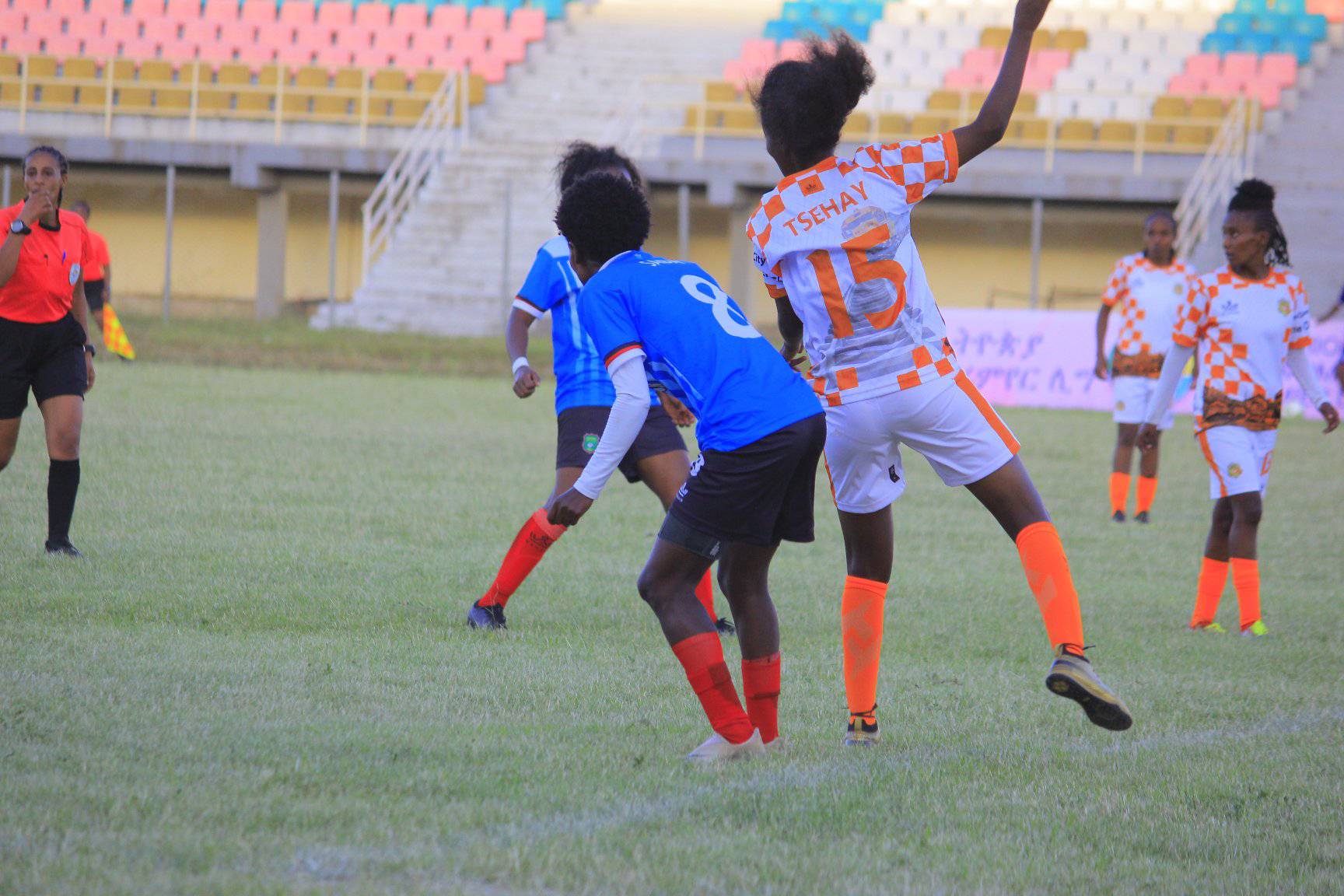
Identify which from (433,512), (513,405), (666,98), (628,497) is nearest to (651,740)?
(433,512)

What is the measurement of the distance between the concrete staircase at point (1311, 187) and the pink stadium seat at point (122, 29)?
22.1 m

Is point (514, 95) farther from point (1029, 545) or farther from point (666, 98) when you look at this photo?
point (1029, 545)

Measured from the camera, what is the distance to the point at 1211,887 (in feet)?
10.9

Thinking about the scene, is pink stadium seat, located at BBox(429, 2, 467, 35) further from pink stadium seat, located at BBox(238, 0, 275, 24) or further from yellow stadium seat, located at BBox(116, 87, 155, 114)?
yellow stadium seat, located at BBox(116, 87, 155, 114)

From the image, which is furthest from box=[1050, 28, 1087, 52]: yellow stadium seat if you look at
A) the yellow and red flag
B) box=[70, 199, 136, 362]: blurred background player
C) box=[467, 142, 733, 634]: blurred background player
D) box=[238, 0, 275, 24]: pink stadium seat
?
box=[467, 142, 733, 634]: blurred background player

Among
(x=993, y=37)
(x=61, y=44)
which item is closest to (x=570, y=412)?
(x=993, y=37)

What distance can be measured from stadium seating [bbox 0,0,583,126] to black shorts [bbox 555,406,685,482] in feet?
75.5

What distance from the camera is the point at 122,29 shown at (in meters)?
31.6

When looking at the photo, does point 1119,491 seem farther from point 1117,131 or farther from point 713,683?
point 1117,131

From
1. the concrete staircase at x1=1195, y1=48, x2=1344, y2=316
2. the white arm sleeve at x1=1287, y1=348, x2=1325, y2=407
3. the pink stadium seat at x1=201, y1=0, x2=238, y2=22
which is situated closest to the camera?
the white arm sleeve at x1=1287, y1=348, x2=1325, y2=407

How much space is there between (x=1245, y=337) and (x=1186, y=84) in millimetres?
23519

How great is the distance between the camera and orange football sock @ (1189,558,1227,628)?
7.12 metres

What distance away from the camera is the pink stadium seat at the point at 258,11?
105ft

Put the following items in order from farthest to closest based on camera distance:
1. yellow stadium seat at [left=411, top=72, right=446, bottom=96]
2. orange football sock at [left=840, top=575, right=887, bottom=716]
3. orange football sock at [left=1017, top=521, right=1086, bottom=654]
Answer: yellow stadium seat at [left=411, top=72, right=446, bottom=96], orange football sock at [left=840, top=575, right=887, bottom=716], orange football sock at [left=1017, top=521, right=1086, bottom=654]
